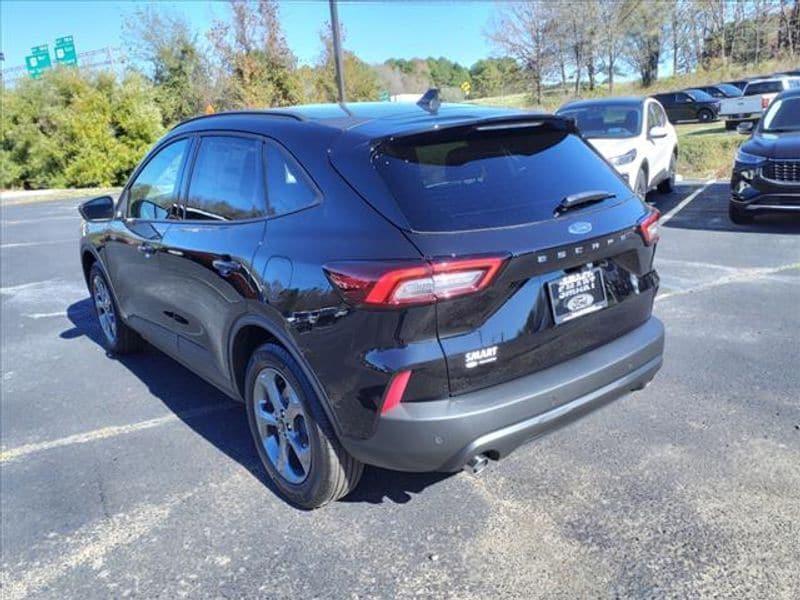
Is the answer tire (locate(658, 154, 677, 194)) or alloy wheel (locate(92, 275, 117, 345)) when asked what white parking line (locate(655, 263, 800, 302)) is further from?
tire (locate(658, 154, 677, 194))

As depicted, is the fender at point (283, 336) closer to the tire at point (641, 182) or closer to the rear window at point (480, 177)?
the rear window at point (480, 177)

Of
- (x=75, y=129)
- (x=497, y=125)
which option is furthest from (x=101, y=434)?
(x=75, y=129)

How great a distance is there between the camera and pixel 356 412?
2600 millimetres

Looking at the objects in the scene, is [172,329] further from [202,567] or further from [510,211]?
[510,211]

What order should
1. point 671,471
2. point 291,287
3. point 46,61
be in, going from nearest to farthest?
1. point 291,287
2. point 671,471
3. point 46,61

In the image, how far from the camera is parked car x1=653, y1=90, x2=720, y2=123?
1130 inches

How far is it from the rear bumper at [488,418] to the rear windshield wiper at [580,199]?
64 cm

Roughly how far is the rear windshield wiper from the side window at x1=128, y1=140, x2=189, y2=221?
2.24 m

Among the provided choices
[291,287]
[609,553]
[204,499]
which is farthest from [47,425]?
[609,553]

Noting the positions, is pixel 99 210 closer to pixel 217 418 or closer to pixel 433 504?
pixel 217 418

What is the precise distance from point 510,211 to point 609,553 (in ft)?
4.70

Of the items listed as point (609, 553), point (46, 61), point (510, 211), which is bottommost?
point (609, 553)

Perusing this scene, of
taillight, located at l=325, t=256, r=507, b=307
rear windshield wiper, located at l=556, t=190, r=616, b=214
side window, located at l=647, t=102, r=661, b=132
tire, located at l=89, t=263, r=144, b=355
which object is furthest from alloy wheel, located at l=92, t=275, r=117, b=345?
side window, located at l=647, t=102, r=661, b=132

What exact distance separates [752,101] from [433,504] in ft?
74.5
